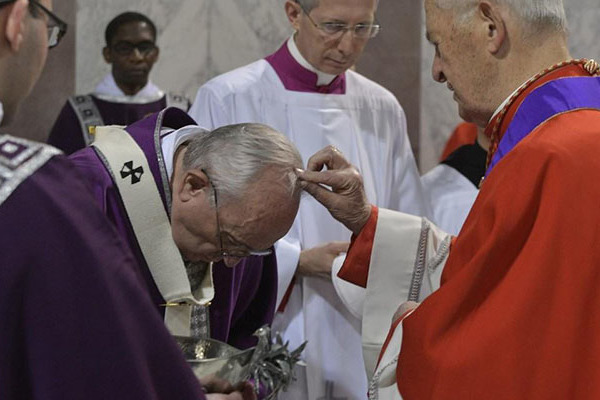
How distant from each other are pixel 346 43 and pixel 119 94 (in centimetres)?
250

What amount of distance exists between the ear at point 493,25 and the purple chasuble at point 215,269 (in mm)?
896

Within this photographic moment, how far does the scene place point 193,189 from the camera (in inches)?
113

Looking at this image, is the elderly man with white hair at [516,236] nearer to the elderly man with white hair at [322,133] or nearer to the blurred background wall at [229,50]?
the elderly man with white hair at [322,133]

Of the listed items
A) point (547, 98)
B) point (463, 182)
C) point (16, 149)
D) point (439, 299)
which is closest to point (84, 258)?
point (16, 149)

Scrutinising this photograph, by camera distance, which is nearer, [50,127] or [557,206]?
[557,206]

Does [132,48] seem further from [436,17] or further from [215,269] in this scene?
[436,17]

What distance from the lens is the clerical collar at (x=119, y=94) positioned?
635cm

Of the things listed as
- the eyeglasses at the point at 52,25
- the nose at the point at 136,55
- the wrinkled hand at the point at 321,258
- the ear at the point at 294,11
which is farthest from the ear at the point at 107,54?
the eyeglasses at the point at 52,25

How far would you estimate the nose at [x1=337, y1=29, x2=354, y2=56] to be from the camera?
4.21m

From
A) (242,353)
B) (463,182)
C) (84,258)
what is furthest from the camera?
(463,182)

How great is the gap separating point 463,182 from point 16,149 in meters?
3.33

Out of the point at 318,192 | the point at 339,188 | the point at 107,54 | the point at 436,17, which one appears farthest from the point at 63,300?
the point at 107,54

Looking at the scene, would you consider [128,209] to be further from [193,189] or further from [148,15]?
[148,15]

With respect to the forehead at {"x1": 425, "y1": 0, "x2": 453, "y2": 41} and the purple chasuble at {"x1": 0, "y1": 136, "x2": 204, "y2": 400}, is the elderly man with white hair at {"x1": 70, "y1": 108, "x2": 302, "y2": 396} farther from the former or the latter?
the purple chasuble at {"x1": 0, "y1": 136, "x2": 204, "y2": 400}
